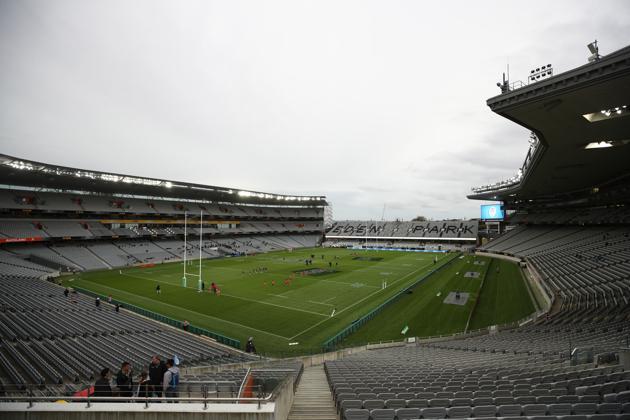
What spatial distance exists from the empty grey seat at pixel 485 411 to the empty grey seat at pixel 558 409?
90 centimetres

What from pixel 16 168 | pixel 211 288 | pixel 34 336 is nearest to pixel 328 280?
pixel 211 288

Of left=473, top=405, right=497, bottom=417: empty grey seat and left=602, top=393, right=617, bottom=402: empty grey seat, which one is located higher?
left=602, top=393, right=617, bottom=402: empty grey seat

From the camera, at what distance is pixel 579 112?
17.5m

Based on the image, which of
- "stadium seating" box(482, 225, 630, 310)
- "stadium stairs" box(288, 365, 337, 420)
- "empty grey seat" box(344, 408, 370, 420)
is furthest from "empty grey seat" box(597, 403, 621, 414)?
"stadium seating" box(482, 225, 630, 310)

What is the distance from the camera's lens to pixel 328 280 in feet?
137

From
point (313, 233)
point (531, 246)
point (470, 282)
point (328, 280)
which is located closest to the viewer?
point (470, 282)

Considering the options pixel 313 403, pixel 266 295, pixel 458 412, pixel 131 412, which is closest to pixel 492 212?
pixel 266 295

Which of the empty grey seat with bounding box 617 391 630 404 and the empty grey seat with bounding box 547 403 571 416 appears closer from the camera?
the empty grey seat with bounding box 547 403 571 416

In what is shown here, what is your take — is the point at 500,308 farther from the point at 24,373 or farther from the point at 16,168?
the point at 16,168

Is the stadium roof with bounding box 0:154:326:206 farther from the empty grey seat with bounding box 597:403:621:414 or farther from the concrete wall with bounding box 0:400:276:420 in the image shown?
the empty grey seat with bounding box 597:403:621:414

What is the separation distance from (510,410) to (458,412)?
87 centimetres

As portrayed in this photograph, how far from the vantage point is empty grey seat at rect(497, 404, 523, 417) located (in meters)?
5.43

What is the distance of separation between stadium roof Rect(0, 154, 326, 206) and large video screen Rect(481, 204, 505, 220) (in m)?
56.5

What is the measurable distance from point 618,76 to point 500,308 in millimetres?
20579
